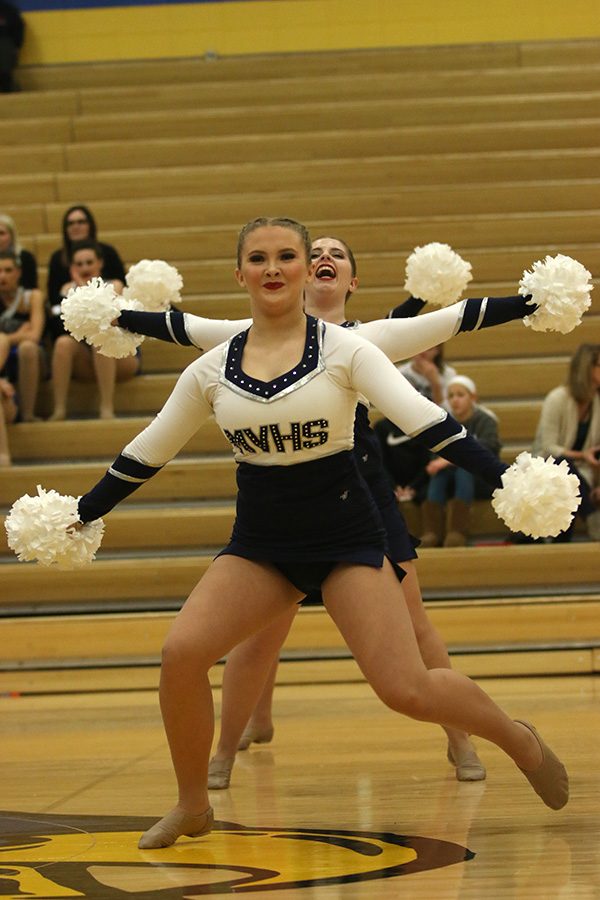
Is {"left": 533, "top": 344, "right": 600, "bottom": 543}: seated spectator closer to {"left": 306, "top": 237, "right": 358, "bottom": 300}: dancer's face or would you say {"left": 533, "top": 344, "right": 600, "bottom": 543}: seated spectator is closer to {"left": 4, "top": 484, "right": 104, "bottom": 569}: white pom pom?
{"left": 306, "top": 237, "right": 358, "bottom": 300}: dancer's face

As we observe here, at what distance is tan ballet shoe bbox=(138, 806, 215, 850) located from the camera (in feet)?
11.4

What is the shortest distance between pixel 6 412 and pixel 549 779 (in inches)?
193

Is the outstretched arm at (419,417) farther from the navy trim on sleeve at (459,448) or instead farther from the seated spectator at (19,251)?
the seated spectator at (19,251)

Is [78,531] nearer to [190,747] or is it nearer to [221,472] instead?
[190,747]

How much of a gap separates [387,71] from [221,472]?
16.2 feet

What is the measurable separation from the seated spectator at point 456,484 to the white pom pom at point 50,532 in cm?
370

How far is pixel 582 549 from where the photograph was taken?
698 centimetres

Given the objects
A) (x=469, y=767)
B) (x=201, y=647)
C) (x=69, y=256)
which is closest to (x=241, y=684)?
(x=469, y=767)

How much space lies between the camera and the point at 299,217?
934cm

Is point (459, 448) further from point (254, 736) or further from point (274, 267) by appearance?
point (254, 736)

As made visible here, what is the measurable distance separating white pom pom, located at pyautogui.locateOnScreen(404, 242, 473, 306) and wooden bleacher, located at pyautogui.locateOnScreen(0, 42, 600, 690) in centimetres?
245

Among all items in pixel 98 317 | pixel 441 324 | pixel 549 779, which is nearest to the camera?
pixel 549 779

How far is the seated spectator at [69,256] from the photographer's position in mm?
8078

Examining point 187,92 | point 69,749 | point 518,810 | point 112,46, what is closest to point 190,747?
point 518,810
